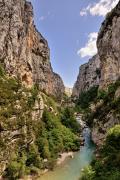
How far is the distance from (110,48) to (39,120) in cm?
4045

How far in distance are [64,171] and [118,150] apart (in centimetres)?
2688

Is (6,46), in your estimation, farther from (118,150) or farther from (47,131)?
(118,150)

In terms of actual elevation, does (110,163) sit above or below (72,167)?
below

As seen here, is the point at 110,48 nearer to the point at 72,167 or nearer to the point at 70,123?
the point at 70,123

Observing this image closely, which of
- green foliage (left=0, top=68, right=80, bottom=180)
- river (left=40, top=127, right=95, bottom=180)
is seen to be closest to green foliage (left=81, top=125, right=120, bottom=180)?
river (left=40, top=127, right=95, bottom=180)

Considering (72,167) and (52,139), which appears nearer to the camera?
(72,167)

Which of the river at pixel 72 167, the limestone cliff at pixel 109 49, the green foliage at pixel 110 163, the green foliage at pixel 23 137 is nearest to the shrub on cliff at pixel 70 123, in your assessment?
the limestone cliff at pixel 109 49

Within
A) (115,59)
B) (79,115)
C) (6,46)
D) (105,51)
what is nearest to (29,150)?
(6,46)

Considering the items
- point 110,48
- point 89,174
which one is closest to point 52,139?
point 110,48

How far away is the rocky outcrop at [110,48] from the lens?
4250 inches

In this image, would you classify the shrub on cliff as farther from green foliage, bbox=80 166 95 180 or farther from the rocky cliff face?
green foliage, bbox=80 166 95 180

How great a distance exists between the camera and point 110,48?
113688 mm

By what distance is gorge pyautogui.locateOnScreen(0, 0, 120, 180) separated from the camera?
59.3 metres

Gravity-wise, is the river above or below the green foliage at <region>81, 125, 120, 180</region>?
above
